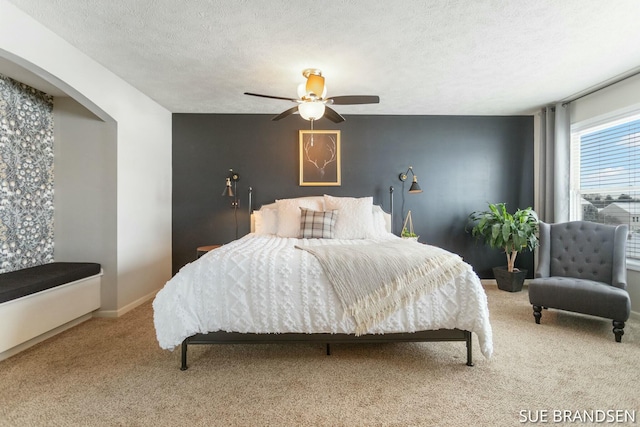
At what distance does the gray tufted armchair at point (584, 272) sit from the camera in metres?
2.47

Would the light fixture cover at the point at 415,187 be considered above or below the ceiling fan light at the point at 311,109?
below

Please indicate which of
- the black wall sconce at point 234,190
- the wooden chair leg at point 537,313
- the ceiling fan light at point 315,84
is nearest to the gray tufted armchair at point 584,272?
the wooden chair leg at point 537,313

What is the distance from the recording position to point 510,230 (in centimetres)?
378

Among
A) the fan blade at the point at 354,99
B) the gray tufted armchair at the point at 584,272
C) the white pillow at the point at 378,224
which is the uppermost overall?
the fan blade at the point at 354,99

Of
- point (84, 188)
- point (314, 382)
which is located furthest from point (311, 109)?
point (84, 188)

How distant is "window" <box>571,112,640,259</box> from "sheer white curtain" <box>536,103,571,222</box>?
0.13 meters

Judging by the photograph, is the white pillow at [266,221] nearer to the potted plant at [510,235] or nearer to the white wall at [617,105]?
the potted plant at [510,235]

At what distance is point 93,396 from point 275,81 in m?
2.93

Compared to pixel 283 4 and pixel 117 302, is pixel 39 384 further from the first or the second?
pixel 283 4

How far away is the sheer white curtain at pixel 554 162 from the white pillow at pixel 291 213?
297 centimetres

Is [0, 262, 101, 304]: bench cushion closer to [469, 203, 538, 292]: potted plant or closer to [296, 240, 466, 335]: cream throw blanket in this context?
[296, 240, 466, 335]: cream throw blanket

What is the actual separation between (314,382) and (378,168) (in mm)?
3109

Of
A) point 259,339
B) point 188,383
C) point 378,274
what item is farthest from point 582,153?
point 188,383

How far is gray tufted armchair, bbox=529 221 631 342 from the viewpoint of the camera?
8.10 ft
